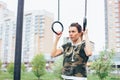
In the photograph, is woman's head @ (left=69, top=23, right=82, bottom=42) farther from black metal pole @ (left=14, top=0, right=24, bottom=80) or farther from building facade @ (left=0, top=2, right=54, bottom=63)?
building facade @ (left=0, top=2, right=54, bottom=63)

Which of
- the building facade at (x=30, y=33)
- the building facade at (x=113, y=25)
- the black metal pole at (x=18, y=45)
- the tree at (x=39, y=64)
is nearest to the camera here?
the black metal pole at (x=18, y=45)

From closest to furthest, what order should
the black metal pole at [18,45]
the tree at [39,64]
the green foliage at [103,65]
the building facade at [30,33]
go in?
the black metal pole at [18,45] < the green foliage at [103,65] < the tree at [39,64] < the building facade at [30,33]

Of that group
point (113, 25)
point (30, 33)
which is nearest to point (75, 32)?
point (113, 25)

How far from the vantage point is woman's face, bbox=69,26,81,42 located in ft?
4.73

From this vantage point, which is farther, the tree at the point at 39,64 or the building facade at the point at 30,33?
the building facade at the point at 30,33

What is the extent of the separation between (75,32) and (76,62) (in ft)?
0.49

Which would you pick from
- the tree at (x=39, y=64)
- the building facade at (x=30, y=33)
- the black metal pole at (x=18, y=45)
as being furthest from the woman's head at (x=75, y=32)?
the building facade at (x=30, y=33)

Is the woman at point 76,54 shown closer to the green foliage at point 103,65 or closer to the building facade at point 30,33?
the green foliage at point 103,65

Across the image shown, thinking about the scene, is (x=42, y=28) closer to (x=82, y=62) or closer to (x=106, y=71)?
(x=106, y=71)

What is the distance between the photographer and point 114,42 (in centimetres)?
2773

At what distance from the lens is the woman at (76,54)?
139cm

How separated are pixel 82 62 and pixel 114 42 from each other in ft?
87.9

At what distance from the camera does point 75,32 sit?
1.45 m

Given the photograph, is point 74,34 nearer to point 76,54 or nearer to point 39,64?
point 76,54
